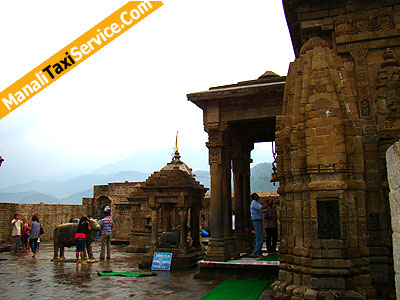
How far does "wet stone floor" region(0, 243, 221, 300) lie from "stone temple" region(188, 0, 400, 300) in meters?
2.60

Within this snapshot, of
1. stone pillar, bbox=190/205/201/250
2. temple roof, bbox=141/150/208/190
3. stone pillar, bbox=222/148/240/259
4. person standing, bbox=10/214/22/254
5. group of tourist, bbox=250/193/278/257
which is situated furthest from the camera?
person standing, bbox=10/214/22/254

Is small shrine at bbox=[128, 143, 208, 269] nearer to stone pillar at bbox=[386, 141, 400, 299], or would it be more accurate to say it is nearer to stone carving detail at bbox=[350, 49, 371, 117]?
stone carving detail at bbox=[350, 49, 371, 117]

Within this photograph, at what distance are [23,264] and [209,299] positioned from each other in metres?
8.47

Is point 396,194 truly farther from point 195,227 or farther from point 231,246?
point 195,227

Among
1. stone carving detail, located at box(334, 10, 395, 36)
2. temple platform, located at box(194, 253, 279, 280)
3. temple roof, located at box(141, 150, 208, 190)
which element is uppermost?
stone carving detail, located at box(334, 10, 395, 36)

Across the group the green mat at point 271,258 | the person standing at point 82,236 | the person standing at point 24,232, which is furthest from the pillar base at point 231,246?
the person standing at point 24,232

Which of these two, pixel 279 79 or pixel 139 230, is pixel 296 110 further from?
pixel 139 230

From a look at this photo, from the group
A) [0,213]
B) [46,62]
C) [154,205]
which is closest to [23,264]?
[154,205]

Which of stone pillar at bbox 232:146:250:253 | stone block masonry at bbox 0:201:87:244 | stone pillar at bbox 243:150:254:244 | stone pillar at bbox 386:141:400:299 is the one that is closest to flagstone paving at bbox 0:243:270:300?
stone pillar at bbox 232:146:250:253

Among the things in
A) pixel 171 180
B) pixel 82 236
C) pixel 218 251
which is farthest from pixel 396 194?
pixel 82 236

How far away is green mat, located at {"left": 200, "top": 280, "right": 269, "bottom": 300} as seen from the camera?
703cm

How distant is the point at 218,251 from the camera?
10016mm

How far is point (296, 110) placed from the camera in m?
6.53

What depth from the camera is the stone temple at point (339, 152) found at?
5.80 m
